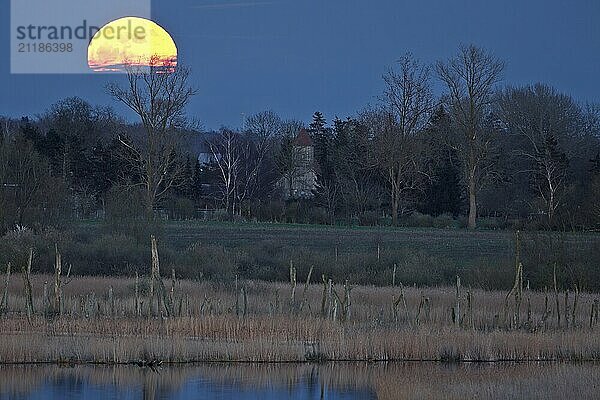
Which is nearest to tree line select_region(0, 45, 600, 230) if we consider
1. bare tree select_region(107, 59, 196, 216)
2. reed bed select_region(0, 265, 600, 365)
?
bare tree select_region(107, 59, 196, 216)

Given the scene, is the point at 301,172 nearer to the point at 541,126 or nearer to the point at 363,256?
the point at 541,126

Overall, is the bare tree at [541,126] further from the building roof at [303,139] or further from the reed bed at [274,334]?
the reed bed at [274,334]

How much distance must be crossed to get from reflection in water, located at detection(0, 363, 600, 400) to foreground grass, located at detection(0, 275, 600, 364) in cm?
47

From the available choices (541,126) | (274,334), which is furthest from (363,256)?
(541,126)

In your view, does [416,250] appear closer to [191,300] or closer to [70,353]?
[191,300]

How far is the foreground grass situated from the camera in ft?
71.0

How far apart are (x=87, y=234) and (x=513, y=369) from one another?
992 inches

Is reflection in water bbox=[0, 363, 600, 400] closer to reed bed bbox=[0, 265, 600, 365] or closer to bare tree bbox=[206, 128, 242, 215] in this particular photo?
reed bed bbox=[0, 265, 600, 365]

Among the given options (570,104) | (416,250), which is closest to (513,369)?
(416,250)

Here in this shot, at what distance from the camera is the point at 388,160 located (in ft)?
221

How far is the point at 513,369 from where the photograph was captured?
70.2ft

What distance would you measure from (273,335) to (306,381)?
270cm

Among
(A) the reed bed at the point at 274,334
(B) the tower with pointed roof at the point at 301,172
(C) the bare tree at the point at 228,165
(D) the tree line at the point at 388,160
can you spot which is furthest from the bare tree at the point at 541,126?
(A) the reed bed at the point at 274,334

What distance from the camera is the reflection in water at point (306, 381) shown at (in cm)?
1812
